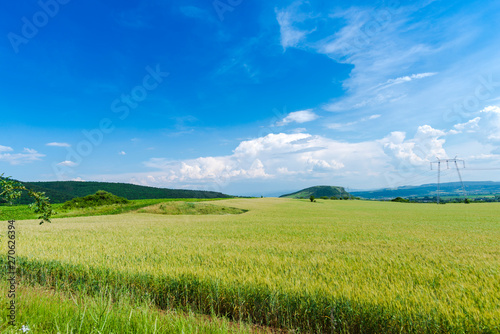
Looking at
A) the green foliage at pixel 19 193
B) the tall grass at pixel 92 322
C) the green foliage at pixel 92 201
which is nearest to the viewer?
the tall grass at pixel 92 322

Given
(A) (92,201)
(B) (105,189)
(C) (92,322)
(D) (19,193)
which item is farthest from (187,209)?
(B) (105,189)

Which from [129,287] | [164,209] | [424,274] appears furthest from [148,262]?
[164,209]

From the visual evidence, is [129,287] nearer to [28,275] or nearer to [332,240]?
[28,275]

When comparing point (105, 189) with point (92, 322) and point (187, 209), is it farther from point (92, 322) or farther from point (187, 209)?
point (92, 322)

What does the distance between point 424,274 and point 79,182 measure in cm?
13006

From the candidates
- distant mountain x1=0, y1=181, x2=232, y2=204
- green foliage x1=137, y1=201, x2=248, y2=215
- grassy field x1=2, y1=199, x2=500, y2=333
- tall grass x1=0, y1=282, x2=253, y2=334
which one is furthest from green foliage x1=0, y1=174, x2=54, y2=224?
distant mountain x1=0, y1=181, x2=232, y2=204

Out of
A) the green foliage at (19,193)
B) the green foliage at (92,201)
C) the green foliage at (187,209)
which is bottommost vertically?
the green foliage at (187,209)

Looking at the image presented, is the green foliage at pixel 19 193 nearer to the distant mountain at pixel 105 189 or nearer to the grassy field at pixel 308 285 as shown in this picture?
the grassy field at pixel 308 285

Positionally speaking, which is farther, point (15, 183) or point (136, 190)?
point (136, 190)

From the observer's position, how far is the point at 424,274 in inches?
227

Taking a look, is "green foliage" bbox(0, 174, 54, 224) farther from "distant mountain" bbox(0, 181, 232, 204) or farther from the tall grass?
"distant mountain" bbox(0, 181, 232, 204)

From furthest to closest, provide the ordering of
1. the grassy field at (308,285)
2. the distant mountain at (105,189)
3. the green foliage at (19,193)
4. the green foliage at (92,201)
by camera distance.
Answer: the distant mountain at (105,189) → the green foliage at (92,201) → the green foliage at (19,193) → the grassy field at (308,285)

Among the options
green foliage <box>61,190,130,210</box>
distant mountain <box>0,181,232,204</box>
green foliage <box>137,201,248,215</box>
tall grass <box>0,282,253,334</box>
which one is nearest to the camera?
tall grass <box>0,282,253,334</box>

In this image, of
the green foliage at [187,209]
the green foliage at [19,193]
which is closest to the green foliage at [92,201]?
the green foliage at [187,209]
